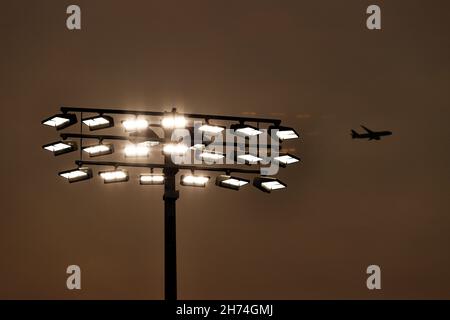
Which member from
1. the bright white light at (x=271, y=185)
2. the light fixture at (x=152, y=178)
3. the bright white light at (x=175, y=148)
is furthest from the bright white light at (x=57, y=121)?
the bright white light at (x=271, y=185)

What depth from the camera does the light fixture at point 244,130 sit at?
829 cm

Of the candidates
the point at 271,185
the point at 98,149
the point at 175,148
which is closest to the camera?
the point at 175,148

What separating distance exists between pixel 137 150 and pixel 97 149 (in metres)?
0.65

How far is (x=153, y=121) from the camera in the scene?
8.70 m

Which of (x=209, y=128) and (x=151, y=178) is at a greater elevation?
(x=209, y=128)

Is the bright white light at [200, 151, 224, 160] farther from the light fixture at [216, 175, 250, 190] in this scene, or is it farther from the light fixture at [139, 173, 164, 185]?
the light fixture at [139, 173, 164, 185]

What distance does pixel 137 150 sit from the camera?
820 centimetres

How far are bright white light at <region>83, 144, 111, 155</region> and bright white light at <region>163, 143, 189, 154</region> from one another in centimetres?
89

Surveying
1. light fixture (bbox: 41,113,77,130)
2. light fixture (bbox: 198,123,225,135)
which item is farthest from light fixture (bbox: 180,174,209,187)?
light fixture (bbox: 41,113,77,130)

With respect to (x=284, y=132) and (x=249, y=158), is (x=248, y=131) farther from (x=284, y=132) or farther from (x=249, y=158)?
(x=284, y=132)

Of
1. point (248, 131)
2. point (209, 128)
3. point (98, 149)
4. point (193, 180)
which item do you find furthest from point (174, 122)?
point (98, 149)

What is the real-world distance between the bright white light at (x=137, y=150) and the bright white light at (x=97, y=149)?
337mm

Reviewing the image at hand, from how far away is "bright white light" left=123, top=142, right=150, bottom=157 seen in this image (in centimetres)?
816
